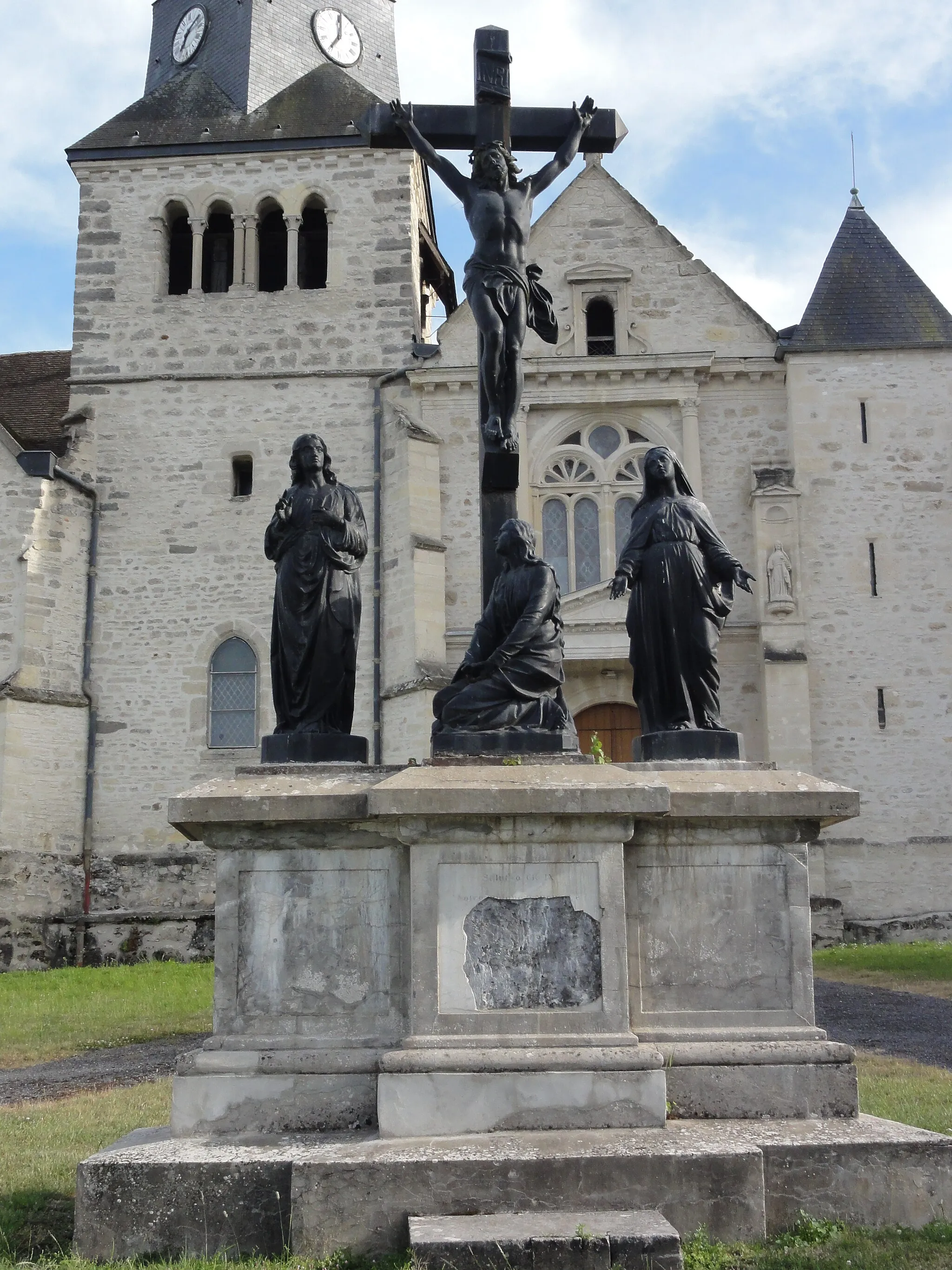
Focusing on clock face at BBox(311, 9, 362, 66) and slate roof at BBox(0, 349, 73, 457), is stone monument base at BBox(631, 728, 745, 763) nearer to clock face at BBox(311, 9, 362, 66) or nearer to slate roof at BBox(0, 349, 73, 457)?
slate roof at BBox(0, 349, 73, 457)

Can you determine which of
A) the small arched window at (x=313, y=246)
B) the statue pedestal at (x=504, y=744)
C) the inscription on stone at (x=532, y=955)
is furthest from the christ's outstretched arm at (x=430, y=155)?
the small arched window at (x=313, y=246)

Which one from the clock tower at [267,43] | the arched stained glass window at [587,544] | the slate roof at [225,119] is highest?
the clock tower at [267,43]

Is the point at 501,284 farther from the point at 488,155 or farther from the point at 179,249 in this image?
the point at 179,249

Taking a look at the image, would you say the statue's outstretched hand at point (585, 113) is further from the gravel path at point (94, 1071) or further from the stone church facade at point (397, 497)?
the stone church facade at point (397, 497)

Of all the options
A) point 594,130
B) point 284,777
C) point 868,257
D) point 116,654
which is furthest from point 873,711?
point 284,777

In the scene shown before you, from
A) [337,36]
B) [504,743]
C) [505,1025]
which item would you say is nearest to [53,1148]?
[505,1025]

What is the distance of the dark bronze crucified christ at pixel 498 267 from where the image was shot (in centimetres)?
761

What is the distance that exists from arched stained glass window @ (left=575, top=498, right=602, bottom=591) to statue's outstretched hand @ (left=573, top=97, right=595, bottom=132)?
15.9 metres

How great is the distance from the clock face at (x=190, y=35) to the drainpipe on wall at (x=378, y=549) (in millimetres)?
8945

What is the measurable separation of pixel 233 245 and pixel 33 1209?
72.7ft

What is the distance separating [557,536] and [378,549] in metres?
2.93

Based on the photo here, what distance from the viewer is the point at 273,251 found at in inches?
1067

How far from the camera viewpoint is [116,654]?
79.1 feet

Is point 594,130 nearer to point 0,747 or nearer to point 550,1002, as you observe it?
point 550,1002
